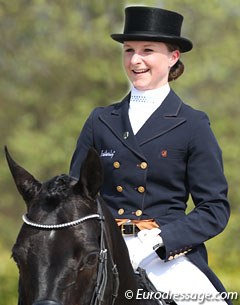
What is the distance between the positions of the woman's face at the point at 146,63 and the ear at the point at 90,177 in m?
1.06

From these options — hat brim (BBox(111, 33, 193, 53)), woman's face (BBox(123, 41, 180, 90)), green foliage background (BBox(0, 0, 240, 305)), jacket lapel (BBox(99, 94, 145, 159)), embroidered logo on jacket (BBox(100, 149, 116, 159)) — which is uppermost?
hat brim (BBox(111, 33, 193, 53))

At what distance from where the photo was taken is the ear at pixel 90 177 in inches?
147

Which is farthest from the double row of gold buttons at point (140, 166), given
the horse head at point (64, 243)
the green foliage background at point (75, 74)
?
the green foliage background at point (75, 74)

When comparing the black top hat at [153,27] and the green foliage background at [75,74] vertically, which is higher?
the black top hat at [153,27]

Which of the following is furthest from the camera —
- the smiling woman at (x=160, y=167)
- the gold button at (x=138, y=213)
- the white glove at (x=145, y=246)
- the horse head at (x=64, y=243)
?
the gold button at (x=138, y=213)

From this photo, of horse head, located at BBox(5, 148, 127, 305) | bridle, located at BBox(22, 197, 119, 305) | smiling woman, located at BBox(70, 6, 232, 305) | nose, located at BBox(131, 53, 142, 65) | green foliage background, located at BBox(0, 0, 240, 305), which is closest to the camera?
horse head, located at BBox(5, 148, 127, 305)

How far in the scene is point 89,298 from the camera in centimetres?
362

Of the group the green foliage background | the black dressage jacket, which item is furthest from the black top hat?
the green foliage background

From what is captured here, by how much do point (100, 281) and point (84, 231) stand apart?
224mm

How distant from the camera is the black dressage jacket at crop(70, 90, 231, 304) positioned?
446 cm

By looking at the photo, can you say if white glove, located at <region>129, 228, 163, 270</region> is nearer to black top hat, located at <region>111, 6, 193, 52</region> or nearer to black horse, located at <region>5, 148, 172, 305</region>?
black horse, located at <region>5, 148, 172, 305</region>

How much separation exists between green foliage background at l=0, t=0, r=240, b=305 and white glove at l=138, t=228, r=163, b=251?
1737cm

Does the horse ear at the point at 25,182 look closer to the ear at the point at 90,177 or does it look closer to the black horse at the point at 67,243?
the black horse at the point at 67,243

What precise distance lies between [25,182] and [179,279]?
A: 41.5 inches
